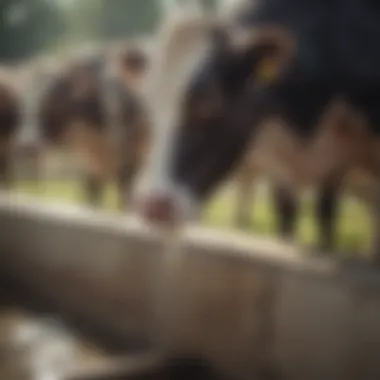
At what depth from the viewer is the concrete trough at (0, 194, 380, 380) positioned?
38.0 inches

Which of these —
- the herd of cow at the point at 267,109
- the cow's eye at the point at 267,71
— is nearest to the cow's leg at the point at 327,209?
the herd of cow at the point at 267,109

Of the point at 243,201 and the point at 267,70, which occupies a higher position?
the point at 267,70

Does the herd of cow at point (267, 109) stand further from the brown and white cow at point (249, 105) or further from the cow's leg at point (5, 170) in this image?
the cow's leg at point (5, 170)

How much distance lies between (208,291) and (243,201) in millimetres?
133

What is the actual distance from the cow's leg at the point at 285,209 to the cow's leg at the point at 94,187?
0.89 feet

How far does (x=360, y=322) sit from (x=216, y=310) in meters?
0.22

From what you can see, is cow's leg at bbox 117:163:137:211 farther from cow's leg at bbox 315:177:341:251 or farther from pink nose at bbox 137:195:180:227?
cow's leg at bbox 315:177:341:251

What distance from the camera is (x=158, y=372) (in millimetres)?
1079

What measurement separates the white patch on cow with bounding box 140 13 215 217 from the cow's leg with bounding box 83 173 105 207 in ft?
0.70

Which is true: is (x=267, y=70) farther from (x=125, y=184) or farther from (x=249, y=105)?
(x=125, y=184)

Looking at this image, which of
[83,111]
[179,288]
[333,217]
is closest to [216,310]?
[179,288]

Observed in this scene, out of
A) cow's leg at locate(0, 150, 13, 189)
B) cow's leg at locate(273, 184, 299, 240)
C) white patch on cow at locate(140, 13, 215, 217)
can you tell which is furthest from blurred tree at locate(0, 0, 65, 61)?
Result: cow's leg at locate(273, 184, 299, 240)

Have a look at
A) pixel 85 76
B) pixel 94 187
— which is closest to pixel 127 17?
pixel 85 76

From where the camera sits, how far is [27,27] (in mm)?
1269
